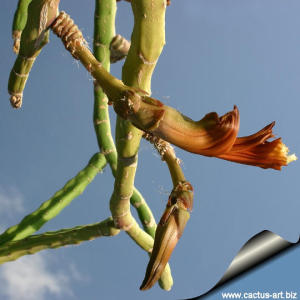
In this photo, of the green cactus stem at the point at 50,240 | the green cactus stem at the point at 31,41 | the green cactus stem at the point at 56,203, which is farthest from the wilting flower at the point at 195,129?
the green cactus stem at the point at 56,203

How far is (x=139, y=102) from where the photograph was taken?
2.40ft

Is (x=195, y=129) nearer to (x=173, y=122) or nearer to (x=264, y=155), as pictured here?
(x=173, y=122)

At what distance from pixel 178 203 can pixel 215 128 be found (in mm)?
244

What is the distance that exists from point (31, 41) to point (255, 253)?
1.11 meters

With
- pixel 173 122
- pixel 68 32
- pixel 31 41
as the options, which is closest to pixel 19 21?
pixel 31 41

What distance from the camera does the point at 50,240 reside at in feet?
4.90

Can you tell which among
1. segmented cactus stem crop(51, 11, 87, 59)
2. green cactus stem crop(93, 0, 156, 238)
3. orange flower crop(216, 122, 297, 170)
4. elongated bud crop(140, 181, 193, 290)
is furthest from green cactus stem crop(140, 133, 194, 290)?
green cactus stem crop(93, 0, 156, 238)

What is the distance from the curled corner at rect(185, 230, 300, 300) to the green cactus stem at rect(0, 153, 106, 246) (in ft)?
2.20

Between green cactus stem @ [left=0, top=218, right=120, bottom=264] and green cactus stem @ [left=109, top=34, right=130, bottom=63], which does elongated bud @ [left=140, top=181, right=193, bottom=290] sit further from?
green cactus stem @ [left=109, top=34, right=130, bottom=63]

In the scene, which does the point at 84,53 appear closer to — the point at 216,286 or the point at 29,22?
the point at 29,22

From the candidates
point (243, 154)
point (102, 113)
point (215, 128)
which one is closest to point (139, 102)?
point (215, 128)

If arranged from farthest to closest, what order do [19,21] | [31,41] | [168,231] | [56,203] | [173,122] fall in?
[56,203]
[19,21]
[31,41]
[168,231]
[173,122]

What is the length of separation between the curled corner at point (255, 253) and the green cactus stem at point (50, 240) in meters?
0.46

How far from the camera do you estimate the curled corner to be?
1519 mm
